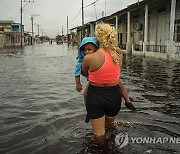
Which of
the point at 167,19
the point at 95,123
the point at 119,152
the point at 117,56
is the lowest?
the point at 119,152

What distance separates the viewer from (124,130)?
4512mm

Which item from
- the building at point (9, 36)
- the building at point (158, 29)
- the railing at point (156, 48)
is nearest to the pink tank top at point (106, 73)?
the building at point (158, 29)

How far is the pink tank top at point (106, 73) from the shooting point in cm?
348

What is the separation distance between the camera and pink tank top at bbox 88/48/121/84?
3482 millimetres

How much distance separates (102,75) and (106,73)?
0.20 ft

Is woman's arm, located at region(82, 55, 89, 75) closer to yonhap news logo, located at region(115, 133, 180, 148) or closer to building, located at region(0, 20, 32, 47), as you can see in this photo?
yonhap news logo, located at region(115, 133, 180, 148)

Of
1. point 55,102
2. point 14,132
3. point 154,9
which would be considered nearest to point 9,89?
point 55,102

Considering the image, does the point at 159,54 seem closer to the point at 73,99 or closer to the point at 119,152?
the point at 73,99

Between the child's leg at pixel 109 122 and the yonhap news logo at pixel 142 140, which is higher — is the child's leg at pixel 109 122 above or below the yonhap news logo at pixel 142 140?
above

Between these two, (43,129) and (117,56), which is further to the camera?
(43,129)

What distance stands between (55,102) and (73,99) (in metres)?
0.55

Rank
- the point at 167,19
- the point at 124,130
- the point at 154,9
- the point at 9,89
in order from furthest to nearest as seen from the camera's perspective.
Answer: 1. the point at 154,9
2. the point at 167,19
3. the point at 9,89
4. the point at 124,130

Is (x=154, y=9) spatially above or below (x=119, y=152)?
above

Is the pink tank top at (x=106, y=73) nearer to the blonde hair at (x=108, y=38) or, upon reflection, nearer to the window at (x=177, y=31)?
the blonde hair at (x=108, y=38)
